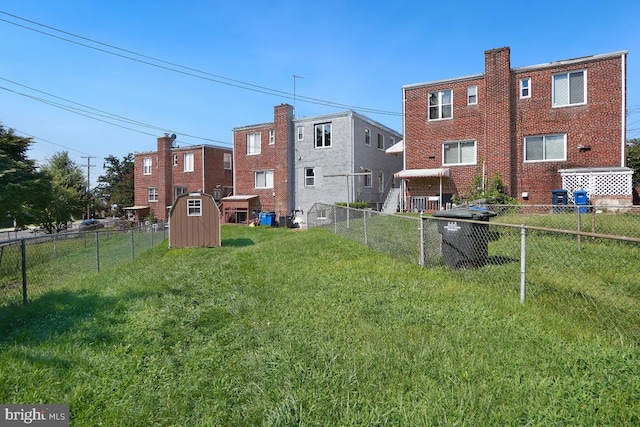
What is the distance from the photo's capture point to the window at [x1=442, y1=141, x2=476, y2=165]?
1812 centimetres

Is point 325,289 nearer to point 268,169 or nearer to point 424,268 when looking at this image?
point 424,268

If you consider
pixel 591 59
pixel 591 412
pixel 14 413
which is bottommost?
pixel 14 413

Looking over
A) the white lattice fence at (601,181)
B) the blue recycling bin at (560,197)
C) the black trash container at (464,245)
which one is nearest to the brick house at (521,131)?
the white lattice fence at (601,181)

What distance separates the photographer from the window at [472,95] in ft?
58.6

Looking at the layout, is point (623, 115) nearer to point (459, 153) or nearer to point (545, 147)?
point (545, 147)

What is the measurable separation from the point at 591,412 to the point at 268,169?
80.2 feet

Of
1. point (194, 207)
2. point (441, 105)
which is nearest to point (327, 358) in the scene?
point (194, 207)

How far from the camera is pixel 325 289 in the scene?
547cm

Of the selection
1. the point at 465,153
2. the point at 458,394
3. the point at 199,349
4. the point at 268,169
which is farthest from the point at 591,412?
the point at 268,169

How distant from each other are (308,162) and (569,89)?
1485 centimetres

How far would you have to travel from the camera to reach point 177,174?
3123 centimetres

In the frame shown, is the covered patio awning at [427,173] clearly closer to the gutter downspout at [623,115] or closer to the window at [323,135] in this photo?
the window at [323,135]

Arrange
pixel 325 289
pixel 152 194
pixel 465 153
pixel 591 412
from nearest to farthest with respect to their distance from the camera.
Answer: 1. pixel 591 412
2. pixel 325 289
3. pixel 465 153
4. pixel 152 194

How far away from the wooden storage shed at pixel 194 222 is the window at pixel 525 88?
15.4m
